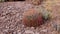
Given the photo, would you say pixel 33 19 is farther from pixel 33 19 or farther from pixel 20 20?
pixel 20 20

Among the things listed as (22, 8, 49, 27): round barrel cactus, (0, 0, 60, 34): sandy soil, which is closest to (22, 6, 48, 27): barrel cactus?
(22, 8, 49, 27): round barrel cactus

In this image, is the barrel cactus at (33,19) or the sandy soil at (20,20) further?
the barrel cactus at (33,19)

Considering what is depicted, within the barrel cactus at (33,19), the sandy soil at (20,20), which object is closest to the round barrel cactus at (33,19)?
the barrel cactus at (33,19)

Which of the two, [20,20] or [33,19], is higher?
[33,19]

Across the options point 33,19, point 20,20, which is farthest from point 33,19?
Result: point 20,20

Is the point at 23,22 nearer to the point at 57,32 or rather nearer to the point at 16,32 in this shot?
the point at 16,32

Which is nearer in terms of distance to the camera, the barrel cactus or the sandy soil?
the sandy soil

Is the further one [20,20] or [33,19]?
[20,20]

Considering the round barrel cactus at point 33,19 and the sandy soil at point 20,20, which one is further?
the round barrel cactus at point 33,19

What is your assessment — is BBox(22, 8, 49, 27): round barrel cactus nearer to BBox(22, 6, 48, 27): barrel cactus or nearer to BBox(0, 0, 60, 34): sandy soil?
BBox(22, 6, 48, 27): barrel cactus

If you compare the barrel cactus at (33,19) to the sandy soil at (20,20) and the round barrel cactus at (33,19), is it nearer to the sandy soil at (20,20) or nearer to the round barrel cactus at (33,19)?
the round barrel cactus at (33,19)

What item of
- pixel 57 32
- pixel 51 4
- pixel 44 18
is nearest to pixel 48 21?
pixel 44 18

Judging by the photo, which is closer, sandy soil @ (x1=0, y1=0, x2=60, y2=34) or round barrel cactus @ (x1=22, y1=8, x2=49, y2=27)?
sandy soil @ (x1=0, y1=0, x2=60, y2=34)

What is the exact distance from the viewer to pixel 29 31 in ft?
15.8
